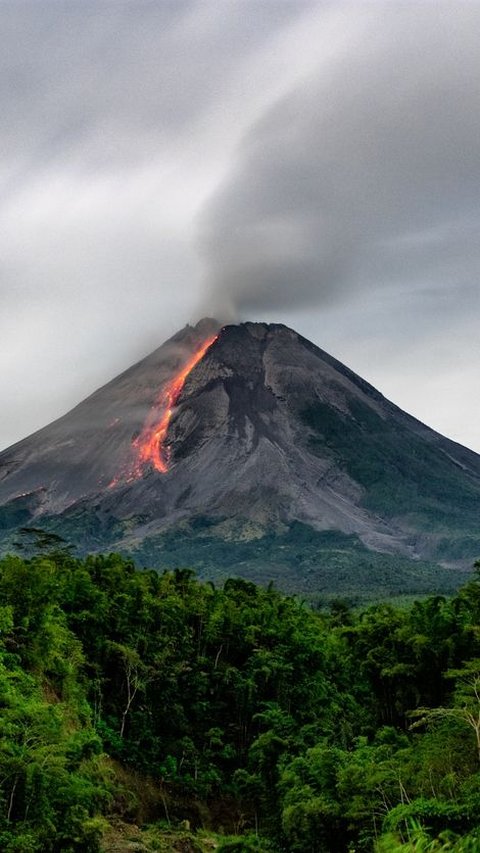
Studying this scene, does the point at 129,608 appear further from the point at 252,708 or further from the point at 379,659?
the point at 379,659

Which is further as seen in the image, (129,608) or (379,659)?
(129,608)

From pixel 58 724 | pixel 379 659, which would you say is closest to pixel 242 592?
pixel 379 659

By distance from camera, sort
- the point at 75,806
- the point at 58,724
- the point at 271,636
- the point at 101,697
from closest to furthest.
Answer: the point at 75,806 → the point at 58,724 → the point at 101,697 → the point at 271,636

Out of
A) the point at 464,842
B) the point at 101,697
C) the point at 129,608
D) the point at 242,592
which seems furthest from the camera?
the point at 242,592

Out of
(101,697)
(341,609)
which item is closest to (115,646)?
(101,697)

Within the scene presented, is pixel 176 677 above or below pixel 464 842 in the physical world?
below

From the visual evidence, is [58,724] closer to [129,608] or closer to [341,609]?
[129,608]
